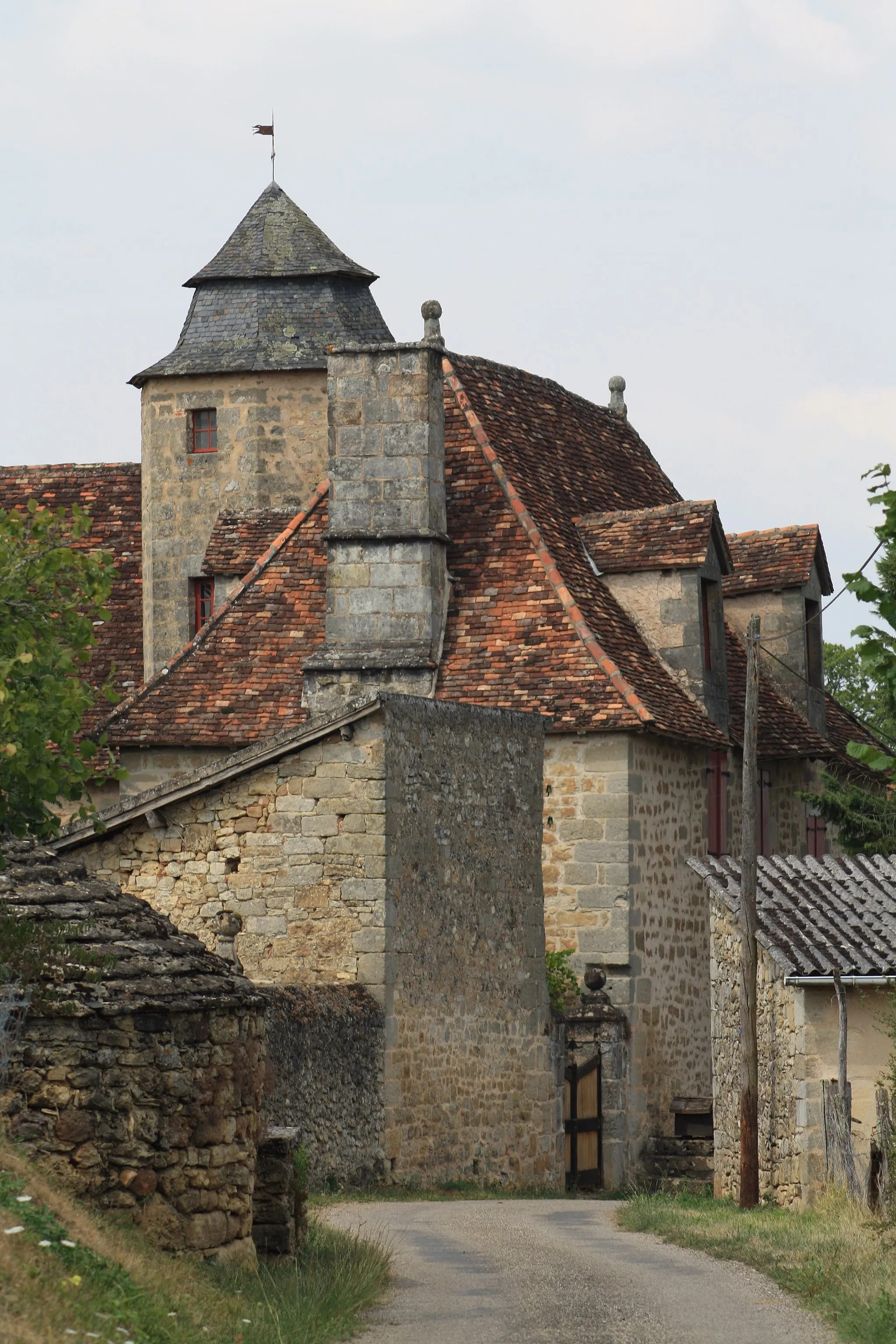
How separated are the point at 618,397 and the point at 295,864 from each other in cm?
1309

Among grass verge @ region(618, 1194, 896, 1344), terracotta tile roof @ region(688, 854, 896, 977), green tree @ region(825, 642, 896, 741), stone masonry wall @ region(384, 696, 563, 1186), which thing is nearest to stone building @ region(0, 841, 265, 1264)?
grass verge @ region(618, 1194, 896, 1344)

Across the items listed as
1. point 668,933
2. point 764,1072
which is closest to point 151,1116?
point 764,1072

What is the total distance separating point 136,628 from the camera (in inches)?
1074

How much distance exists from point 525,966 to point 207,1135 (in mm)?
9529

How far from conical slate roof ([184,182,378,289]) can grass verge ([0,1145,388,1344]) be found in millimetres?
16941

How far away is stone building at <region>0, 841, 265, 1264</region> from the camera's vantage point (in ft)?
34.1

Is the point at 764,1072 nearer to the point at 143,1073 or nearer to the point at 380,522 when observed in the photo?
the point at 380,522

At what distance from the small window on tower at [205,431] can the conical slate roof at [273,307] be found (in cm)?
56

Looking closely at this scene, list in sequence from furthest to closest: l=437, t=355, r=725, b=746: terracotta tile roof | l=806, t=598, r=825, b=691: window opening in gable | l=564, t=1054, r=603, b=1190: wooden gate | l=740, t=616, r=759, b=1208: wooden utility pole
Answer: l=806, t=598, r=825, b=691: window opening in gable < l=437, t=355, r=725, b=746: terracotta tile roof < l=564, t=1054, r=603, b=1190: wooden gate < l=740, t=616, r=759, b=1208: wooden utility pole

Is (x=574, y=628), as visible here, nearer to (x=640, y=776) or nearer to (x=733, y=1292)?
(x=640, y=776)

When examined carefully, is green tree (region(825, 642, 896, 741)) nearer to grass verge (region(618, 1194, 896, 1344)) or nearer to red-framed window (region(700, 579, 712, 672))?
red-framed window (region(700, 579, 712, 672))

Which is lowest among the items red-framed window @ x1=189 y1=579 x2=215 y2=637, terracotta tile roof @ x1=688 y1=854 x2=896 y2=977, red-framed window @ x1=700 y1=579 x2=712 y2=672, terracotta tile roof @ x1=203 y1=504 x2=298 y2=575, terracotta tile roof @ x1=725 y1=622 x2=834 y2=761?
terracotta tile roof @ x1=688 y1=854 x2=896 y2=977

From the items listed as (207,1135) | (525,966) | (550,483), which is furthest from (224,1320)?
(550,483)

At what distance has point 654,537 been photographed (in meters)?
24.4
